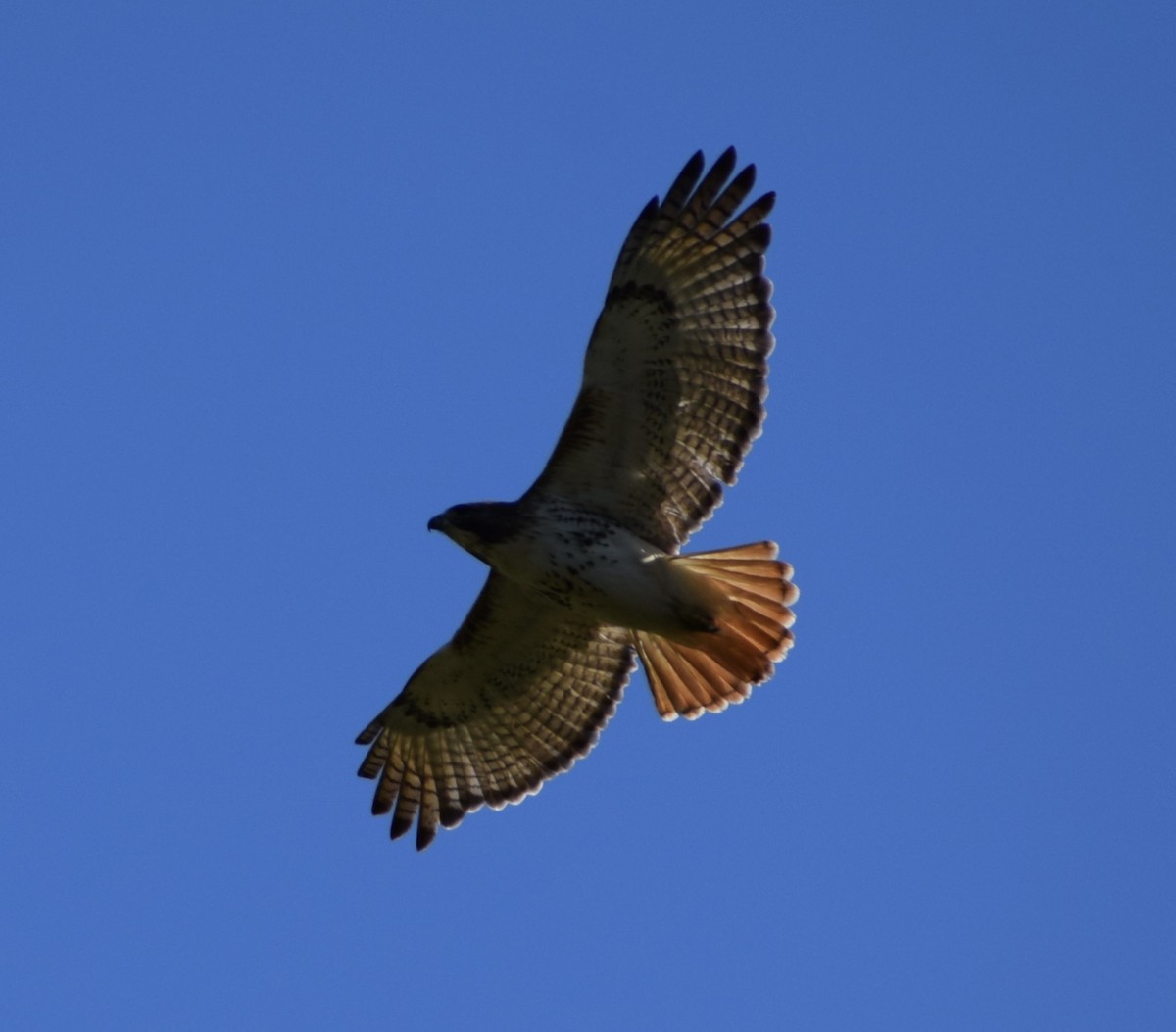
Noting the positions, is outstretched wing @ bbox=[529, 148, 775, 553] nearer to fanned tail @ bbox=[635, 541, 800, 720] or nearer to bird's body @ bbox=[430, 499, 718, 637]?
bird's body @ bbox=[430, 499, 718, 637]

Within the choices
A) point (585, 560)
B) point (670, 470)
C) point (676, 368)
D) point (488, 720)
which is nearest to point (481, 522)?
point (585, 560)

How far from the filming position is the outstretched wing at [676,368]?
32.8 ft

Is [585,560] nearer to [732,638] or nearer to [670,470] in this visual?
[670,470]

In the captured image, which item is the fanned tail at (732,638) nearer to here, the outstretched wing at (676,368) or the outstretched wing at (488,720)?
the outstretched wing at (676,368)

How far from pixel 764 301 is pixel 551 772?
122 inches

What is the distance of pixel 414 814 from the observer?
11.5m

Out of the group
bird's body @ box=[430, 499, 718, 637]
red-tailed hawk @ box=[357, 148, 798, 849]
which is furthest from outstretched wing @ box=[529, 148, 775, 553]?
bird's body @ box=[430, 499, 718, 637]

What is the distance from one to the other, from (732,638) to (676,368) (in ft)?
4.58

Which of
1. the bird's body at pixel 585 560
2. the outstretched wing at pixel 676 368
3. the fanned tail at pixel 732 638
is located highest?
the outstretched wing at pixel 676 368

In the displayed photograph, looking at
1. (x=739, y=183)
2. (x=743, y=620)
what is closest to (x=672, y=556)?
(x=743, y=620)

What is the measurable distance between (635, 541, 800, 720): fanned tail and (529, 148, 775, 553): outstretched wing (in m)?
0.38

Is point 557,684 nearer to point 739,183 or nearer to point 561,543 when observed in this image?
point 561,543

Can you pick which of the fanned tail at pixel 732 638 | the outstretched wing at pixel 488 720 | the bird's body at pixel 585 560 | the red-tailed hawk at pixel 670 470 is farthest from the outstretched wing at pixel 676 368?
the outstretched wing at pixel 488 720

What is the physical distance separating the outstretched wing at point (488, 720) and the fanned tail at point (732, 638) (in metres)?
0.60
